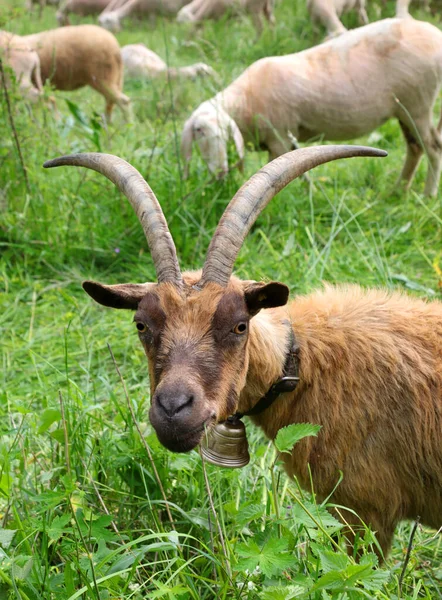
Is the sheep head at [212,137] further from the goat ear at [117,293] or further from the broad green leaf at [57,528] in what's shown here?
the broad green leaf at [57,528]

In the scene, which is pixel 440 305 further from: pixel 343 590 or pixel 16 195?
pixel 16 195

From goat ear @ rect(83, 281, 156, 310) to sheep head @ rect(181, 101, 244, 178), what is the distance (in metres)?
3.14

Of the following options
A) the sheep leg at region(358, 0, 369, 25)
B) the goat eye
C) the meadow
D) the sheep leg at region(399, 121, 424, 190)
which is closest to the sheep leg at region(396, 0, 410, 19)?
the meadow

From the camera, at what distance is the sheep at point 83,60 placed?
35.8 feet

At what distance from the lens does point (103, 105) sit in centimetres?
1193

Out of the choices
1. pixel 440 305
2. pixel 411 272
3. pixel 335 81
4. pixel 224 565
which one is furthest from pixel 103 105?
pixel 224 565

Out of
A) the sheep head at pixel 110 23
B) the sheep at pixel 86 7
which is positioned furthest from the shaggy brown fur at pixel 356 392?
the sheep at pixel 86 7

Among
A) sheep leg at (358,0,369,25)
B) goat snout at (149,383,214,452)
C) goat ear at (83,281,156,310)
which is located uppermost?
goat ear at (83,281,156,310)

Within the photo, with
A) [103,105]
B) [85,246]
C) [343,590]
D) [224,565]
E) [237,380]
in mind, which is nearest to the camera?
[343,590]

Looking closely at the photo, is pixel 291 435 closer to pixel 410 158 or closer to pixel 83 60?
pixel 410 158

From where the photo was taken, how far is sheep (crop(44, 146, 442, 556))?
2922 mm

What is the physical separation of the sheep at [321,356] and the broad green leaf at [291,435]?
1.23ft

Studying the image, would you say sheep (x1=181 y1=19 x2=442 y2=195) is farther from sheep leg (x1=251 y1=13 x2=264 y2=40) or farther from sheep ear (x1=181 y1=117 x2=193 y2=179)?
sheep leg (x1=251 y1=13 x2=264 y2=40)

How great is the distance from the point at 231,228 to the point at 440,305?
4.15 ft
